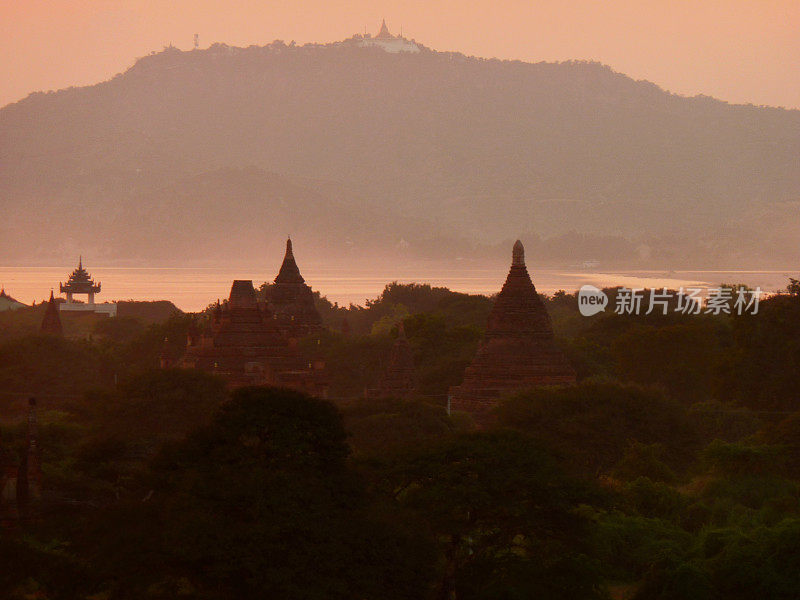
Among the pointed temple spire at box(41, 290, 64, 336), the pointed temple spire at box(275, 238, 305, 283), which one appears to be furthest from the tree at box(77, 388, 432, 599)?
the pointed temple spire at box(41, 290, 64, 336)

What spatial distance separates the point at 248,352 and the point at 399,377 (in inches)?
245

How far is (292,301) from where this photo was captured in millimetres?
91438

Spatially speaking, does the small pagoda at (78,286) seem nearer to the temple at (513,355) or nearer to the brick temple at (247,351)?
the brick temple at (247,351)

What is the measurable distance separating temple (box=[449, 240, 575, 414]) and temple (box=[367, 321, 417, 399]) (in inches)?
230

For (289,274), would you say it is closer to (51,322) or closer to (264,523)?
(51,322)

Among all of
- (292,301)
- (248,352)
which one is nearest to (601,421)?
(248,352)

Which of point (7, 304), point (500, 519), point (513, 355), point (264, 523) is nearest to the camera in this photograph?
point (264, 523)

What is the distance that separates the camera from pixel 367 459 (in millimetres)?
33531

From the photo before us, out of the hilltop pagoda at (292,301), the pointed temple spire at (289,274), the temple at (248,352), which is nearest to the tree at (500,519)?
the temple at (248,352)

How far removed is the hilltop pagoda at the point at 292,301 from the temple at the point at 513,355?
2876 centimetres

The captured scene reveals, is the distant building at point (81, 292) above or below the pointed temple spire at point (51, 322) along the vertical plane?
above

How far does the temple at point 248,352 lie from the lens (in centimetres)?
6638

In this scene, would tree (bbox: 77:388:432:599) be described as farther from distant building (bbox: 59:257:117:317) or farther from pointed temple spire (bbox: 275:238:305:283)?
distant building (bbox: 59:257:117:317)

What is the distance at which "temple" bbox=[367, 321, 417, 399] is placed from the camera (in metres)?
67.3
